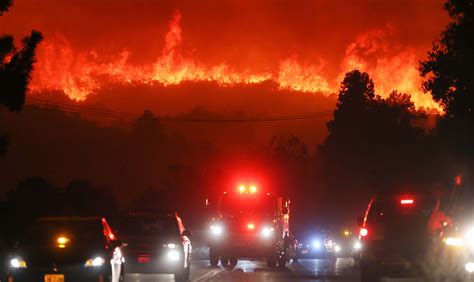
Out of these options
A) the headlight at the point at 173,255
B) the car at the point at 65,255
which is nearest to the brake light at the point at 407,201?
the car at the point at 65,255

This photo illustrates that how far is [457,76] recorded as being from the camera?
165ft

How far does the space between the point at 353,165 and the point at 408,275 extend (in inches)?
3662

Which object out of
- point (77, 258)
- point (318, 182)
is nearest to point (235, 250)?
point (77, 258)

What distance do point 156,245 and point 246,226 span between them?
1257cm

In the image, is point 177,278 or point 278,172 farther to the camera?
point 278,172

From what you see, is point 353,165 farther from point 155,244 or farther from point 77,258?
point 77,258

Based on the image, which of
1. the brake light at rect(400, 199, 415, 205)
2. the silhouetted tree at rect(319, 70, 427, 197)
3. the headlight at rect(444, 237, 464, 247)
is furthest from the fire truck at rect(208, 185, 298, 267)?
the silhouetted tree at rect(319, 70, 427, 197)

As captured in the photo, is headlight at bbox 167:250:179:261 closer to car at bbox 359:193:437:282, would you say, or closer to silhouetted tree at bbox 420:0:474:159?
car at bbox 359:193:437:282

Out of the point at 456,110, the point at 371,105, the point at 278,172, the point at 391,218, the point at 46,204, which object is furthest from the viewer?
the point at 278,172

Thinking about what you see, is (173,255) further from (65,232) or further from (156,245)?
(65,232)

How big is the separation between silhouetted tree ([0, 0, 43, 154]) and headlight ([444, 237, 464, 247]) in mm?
24522

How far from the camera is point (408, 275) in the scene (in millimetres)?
23438

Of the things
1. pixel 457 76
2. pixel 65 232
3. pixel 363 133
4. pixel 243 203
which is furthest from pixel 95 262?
pixel 363 133

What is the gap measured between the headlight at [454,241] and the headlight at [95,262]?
23.0 ft
